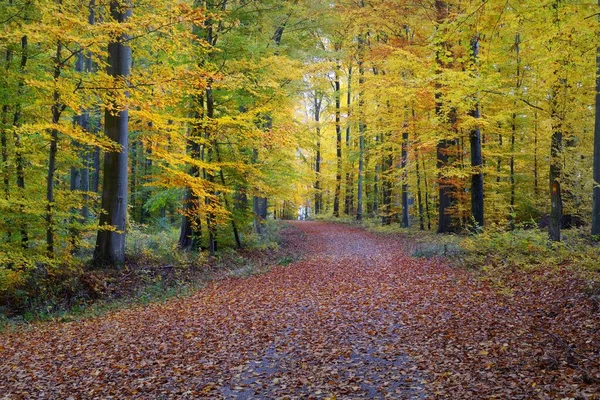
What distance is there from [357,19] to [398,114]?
5138 millimetres

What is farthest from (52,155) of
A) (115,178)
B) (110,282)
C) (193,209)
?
(193,209)

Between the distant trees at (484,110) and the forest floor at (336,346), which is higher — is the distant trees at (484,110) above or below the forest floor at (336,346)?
above

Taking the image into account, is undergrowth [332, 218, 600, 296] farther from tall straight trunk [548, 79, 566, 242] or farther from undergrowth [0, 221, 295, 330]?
undergrowth [0, 221, 295, 330]

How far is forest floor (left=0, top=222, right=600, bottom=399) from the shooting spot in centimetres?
507

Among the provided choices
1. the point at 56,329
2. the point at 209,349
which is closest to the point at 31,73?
the point at 56,329

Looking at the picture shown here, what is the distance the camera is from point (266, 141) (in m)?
14.1

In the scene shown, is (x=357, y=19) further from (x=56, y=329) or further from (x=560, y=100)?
(x=56, y=329)

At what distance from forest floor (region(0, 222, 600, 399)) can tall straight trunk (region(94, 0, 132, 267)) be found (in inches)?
105

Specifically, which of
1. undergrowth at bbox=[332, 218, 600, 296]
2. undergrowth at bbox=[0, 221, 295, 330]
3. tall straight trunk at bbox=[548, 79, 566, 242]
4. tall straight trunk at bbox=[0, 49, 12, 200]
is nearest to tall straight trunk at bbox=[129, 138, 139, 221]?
undergrowth at bbox=[0, 221, 295, 330]

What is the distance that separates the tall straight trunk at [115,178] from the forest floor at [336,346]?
2.67 meters

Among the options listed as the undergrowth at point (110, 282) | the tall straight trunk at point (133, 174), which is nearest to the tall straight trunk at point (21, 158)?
the undergrowth at point (110, 282)

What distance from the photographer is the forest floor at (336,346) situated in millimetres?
5066

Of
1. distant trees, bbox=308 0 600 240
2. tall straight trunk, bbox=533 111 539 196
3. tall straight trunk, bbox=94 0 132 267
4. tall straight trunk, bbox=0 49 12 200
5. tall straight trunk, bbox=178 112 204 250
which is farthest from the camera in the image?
tall straight trunk, bbox=533 111 539 196

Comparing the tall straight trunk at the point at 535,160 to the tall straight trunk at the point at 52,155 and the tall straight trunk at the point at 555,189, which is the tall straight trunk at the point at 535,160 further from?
the tall straight trunk at the point at 52,155
